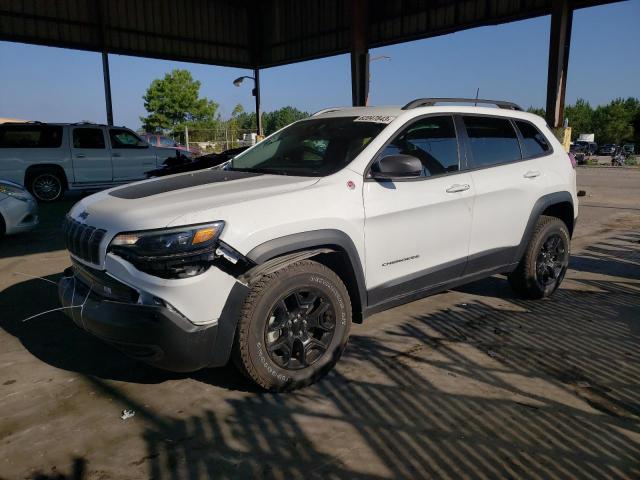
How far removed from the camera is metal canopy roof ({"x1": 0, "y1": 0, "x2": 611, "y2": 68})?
1543 cm

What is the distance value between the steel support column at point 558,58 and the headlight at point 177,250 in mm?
12917

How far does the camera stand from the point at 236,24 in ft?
68.7

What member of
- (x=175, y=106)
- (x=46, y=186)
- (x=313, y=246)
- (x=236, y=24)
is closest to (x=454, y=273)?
(x=313, y=246)

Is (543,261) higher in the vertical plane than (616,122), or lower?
lower

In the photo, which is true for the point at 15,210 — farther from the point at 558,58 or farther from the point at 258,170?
the point at 558,58

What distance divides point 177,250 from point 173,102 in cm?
6084

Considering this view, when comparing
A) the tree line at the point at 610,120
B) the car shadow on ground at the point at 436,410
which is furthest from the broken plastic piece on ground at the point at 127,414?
the tree line at the point at 610,120

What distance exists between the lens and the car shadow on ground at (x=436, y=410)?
2.42 metres

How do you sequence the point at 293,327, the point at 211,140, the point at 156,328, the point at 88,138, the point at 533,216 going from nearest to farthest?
1. the point at 156,328
2. the point at 293,327
3. the point at 533,216
4. the point at 88,138
5. the point at 211,140

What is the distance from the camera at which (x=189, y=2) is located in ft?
64.1

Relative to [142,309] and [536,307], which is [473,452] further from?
[536,307]

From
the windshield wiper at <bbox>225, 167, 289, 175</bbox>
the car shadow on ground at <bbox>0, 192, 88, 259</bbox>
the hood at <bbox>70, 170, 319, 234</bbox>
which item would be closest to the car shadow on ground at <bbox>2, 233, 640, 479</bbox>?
the hood at <bbox>70, 170, 319, 234</bbox>

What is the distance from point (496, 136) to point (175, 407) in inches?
130

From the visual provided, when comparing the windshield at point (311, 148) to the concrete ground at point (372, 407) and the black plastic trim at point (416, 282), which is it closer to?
the black plastic trim at point (416, 282)
